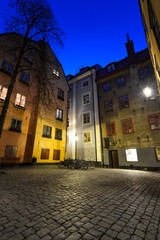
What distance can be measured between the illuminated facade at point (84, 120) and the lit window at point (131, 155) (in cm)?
425

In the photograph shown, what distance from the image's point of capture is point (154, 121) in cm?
1495

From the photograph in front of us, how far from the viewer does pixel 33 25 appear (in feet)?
31.0

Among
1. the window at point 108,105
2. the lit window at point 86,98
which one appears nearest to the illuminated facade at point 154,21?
the window at point 108,105

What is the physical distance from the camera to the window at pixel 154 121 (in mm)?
14725

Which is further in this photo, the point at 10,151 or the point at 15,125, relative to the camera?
the point at 15,125

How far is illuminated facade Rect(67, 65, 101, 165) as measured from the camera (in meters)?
19.1

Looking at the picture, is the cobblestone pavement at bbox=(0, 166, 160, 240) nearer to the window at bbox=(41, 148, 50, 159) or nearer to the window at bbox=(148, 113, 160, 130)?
the window at bbox=(41, 148, 50, 159)

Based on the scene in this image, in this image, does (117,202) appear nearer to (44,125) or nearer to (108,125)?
(44,125)

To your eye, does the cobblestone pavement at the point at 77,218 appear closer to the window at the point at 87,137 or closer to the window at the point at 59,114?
the window at the point at 59,114

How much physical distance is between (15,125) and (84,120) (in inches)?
476

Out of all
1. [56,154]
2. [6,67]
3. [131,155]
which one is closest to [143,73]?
[131,155]

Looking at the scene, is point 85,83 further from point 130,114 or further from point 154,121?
point 154,121

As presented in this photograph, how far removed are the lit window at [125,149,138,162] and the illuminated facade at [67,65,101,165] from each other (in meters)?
4.25

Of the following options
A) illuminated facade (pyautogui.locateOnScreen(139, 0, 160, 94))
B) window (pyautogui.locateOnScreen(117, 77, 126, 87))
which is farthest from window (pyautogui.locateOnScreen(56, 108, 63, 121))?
illuminated facade (pyautogui.locateOnScreen(139, 0, 160, 94))
